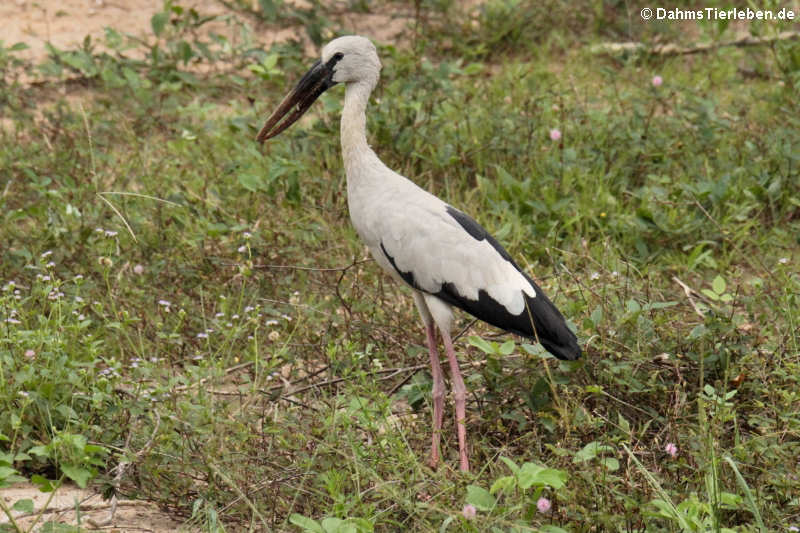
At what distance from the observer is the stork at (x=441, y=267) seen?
3.69 meters

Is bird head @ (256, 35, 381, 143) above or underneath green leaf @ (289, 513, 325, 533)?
above

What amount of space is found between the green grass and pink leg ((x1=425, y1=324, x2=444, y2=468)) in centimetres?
9

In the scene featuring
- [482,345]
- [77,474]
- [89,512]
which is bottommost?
[89,512]

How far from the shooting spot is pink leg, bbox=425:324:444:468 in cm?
364

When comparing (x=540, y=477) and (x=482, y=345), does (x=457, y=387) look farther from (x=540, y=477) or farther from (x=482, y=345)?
(x=540, y=477)

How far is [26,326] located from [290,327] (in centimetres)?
105

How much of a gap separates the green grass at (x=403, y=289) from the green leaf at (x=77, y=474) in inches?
0.6

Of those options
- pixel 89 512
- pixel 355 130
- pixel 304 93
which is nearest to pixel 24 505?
pixel 89 512

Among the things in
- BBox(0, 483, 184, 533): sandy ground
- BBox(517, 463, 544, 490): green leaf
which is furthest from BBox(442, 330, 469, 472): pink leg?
BBox(0, 483, 184, 533): sandy ground

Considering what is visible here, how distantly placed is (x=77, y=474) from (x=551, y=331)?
1613 mm

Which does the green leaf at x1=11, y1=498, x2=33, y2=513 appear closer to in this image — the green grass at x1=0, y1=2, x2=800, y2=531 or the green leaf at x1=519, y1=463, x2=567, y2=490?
the green grass at x1=0, y1=2, x2=800, y2=531

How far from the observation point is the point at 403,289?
15.5 feet

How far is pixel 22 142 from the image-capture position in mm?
5953

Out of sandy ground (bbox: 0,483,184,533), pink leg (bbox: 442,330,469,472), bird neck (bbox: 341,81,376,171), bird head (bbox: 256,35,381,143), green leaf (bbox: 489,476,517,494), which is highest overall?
bird head (bbox: 256,35,381,143)
